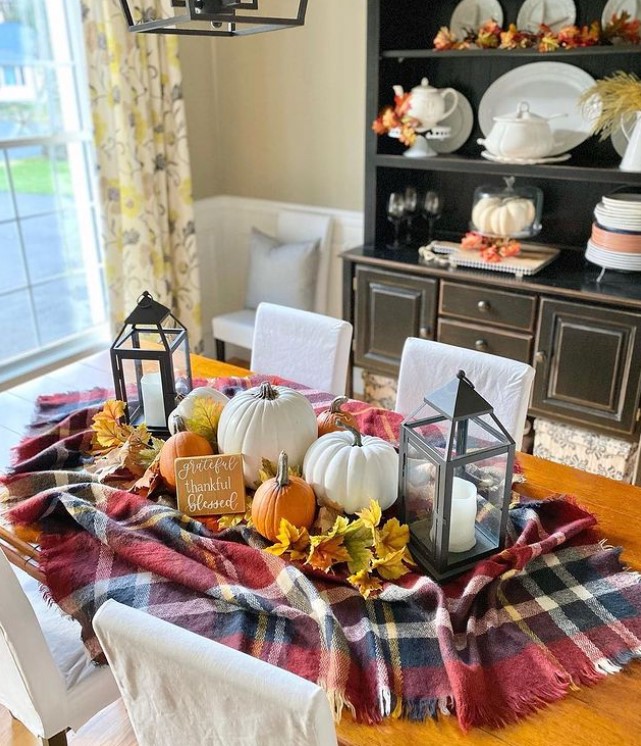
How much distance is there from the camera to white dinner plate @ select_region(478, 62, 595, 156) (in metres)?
2.62

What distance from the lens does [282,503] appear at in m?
1.21

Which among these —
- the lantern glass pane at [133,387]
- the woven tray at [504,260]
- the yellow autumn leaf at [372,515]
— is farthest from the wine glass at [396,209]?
the yellow autumn leaf at [372,515]

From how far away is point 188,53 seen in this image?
3375 mm

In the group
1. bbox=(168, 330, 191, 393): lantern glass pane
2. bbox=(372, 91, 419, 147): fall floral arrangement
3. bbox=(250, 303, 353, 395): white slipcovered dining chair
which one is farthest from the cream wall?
bbox=(168, 330, 191, 393): lantern glass pane

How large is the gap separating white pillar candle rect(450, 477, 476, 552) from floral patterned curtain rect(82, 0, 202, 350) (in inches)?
90.2

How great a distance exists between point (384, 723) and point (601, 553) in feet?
1.71

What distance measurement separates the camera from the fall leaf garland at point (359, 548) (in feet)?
3.79

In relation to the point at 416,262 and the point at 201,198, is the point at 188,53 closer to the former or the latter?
the point at 201,198

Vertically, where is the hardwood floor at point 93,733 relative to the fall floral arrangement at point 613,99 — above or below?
below

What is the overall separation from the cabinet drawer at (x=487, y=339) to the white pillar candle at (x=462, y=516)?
4.75 feet

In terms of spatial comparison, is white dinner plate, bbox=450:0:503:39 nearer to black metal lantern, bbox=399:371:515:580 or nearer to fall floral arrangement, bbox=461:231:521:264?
fall floral arrangement, bbox=461:231:521:264

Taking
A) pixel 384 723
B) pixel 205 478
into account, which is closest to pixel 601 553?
pixel 384 723

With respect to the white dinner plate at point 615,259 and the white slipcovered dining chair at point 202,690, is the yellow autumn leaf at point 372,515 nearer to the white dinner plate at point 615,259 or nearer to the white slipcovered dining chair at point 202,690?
the white slipcovered dining chair at point 202,690

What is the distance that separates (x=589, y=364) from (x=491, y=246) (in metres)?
0.58
